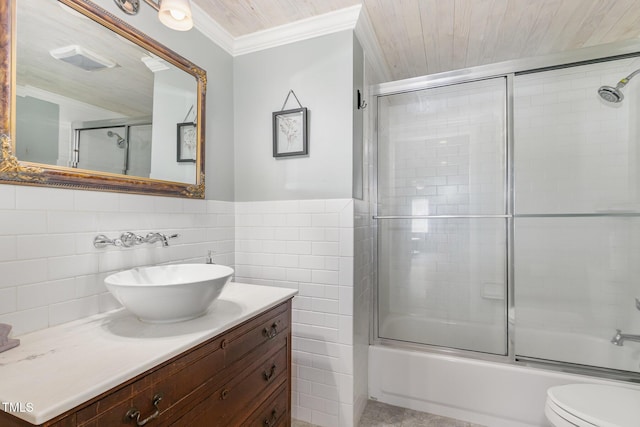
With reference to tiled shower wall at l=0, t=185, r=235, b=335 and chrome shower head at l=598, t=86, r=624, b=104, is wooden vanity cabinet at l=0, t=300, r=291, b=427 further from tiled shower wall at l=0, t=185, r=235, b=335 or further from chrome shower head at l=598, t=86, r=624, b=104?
chrome shower head at l=598, t=86, r=624, b=104

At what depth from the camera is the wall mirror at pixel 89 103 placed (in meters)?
1.00

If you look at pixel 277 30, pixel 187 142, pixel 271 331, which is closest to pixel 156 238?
pixel 187 142

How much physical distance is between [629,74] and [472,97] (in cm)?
85

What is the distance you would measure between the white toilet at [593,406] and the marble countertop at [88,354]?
1.34 m

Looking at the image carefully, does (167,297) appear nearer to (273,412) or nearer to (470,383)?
(273,412)

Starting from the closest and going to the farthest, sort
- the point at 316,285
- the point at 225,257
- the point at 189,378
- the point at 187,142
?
the point at 189,378, the point at 187,142, the point at 316,285, the point at 225,257

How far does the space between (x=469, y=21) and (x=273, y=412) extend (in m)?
2.43

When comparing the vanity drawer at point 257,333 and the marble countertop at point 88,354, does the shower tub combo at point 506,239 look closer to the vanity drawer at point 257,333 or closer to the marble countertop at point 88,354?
the vanity drawer at point 257,333

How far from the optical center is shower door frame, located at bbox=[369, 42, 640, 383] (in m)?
1.73

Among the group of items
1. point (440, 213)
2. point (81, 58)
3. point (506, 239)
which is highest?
point (81, 58)

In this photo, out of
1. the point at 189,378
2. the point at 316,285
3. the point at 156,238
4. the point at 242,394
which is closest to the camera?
the point at 189,378

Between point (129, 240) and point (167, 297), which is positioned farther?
point (129, 240)

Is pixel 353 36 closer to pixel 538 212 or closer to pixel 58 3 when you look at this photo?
pixel 58 3

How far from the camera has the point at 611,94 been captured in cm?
190
